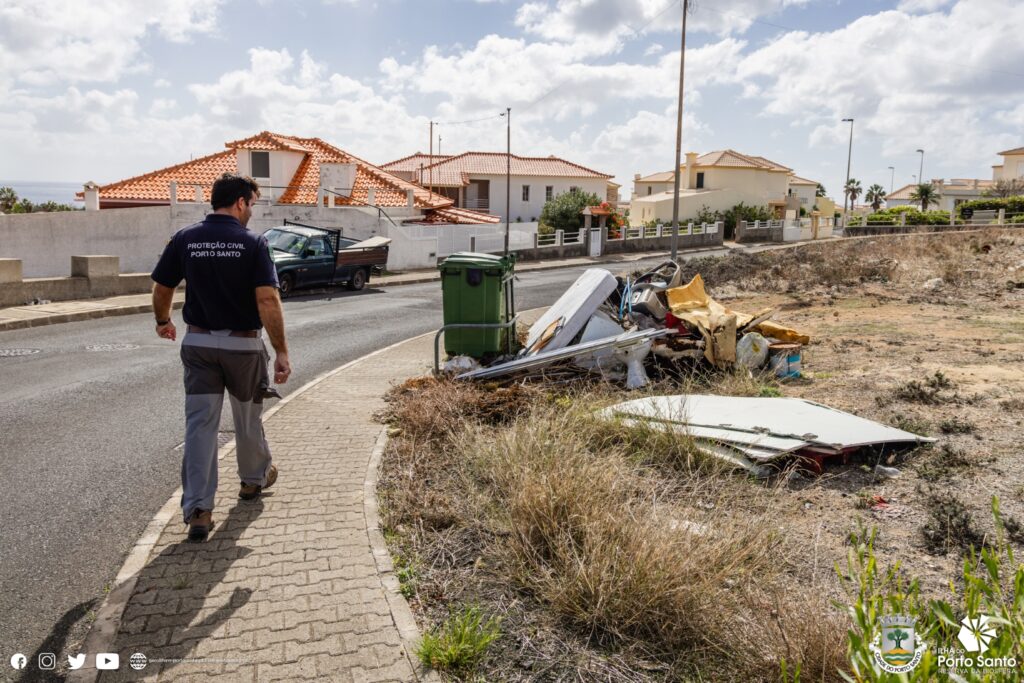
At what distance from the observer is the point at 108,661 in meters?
3.41

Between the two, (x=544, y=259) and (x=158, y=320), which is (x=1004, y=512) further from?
(x=544, y=259)

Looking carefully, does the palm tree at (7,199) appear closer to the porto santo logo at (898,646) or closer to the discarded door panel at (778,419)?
the discarded door panel at (778,419)

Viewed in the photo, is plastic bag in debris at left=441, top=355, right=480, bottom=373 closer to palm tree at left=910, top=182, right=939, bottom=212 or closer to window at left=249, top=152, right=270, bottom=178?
window at left=249, top=152, right=270, bottom=178

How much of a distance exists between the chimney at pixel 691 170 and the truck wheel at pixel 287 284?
183 ft

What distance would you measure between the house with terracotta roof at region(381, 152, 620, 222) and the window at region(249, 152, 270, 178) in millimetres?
31171

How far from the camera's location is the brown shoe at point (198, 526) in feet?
15.1

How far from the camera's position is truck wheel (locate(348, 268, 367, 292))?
21.3m

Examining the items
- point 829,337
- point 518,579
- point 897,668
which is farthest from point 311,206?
point 897,668

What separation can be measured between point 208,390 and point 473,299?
16.0 feet

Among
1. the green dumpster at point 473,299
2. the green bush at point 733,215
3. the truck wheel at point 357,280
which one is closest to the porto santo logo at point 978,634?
the green dumpster at point 473,299

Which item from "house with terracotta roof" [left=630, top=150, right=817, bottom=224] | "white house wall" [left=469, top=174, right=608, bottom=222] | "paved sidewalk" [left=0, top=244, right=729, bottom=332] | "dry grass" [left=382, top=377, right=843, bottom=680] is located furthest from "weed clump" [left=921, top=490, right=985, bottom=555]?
"white house wall" [left=469, top=174, right=608, bottom=222]

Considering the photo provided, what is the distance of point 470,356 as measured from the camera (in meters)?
9.32

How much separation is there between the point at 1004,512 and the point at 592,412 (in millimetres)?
2916

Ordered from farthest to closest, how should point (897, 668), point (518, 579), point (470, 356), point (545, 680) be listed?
1. point (470, 356)
2. point (518, 579)
3. point (545, 680)
4. point (897, 668)
